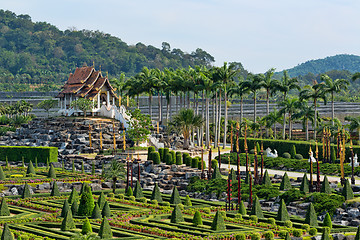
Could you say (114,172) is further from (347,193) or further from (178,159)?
(347,193)

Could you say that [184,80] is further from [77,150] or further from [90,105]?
[77,150]

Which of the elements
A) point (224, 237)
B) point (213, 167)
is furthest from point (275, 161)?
point (224, 237)

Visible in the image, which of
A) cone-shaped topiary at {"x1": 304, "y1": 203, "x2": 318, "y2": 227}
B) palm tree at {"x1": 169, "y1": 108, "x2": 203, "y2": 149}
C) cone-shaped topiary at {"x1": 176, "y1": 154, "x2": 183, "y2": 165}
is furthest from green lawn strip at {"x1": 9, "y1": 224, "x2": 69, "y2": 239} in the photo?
palm tree at {"x1": 169, "y1": 108, "x2": 203, "y2": 149}

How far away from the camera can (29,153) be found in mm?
82062

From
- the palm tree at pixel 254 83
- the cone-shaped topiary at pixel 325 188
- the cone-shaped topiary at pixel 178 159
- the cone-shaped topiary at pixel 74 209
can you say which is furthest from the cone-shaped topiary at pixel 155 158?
the cone-shaped topiary at pixel 74 209

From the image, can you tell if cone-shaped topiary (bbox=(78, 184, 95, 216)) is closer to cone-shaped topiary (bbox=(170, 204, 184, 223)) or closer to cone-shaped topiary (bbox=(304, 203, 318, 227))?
cone-shaped topiary (bbox=(170, 204, 184, 223))

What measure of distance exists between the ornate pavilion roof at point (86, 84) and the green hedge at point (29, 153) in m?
23.5

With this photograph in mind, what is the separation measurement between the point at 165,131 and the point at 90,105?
1280 centimetres

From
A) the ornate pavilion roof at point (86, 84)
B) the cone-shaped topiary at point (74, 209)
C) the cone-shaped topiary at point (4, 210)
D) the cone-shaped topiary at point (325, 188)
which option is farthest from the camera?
the ornate pavilion roof at point (86, 84)

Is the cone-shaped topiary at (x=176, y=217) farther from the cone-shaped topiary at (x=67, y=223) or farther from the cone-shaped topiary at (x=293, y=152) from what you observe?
the cone-shaped topiary at (x=293, y=152)

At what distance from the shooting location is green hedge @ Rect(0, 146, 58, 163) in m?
81.2

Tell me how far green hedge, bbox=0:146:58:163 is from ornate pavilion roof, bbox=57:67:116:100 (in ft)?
77.1

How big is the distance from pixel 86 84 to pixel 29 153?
90.3ft

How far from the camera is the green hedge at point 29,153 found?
3199 inches
